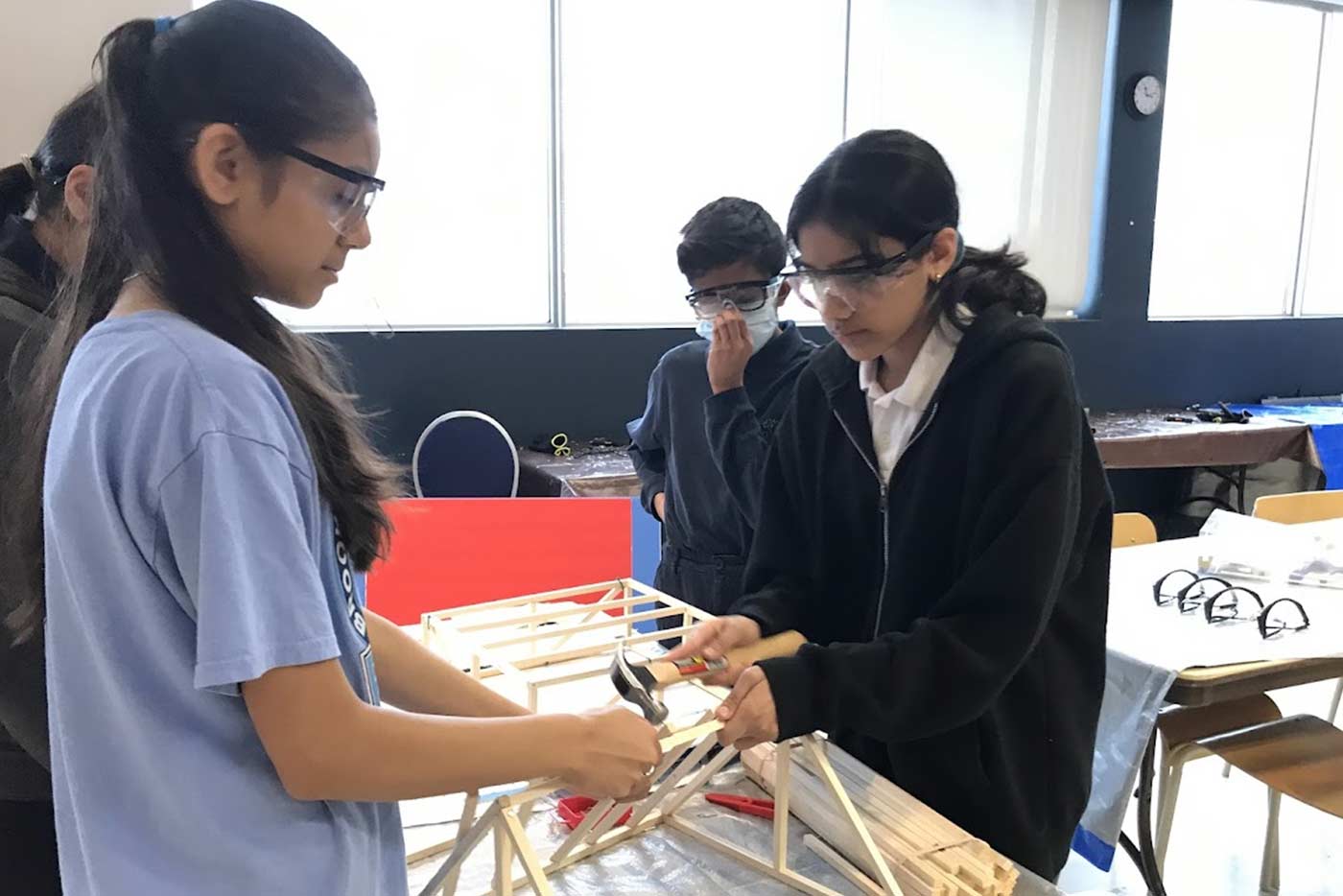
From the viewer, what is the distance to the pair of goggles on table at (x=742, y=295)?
186 cm

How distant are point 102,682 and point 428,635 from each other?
803mm

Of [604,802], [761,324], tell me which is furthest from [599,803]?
[761,324]

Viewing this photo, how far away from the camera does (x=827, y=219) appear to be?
1.18 meters

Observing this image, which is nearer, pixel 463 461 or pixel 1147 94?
pixel 463 461

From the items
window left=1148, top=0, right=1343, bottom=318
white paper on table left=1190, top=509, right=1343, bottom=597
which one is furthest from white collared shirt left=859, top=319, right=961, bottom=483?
window left=1148, top=0, right=1343, bottom=318

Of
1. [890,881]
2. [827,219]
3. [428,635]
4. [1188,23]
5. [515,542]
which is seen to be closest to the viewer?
[890,881]

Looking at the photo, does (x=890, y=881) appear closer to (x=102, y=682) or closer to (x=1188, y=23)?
(x=102, y=682)

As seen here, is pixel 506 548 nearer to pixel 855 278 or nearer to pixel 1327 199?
pixel 855 278

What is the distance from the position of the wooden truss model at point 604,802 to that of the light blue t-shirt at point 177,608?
185 mm

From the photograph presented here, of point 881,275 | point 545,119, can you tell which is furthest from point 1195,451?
point 881,275

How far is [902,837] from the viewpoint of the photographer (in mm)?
1064

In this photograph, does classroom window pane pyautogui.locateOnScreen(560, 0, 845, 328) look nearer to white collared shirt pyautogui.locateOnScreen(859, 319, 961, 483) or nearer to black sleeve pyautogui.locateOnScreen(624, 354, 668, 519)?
black sleeve pyautogui.locateOnScreen(624, 354, 668, 519)

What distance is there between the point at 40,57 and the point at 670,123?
2307 mm

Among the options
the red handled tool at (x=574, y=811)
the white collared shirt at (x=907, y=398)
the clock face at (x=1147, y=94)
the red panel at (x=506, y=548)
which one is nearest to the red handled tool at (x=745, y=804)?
the red handled tool at (x=574, y=811)
